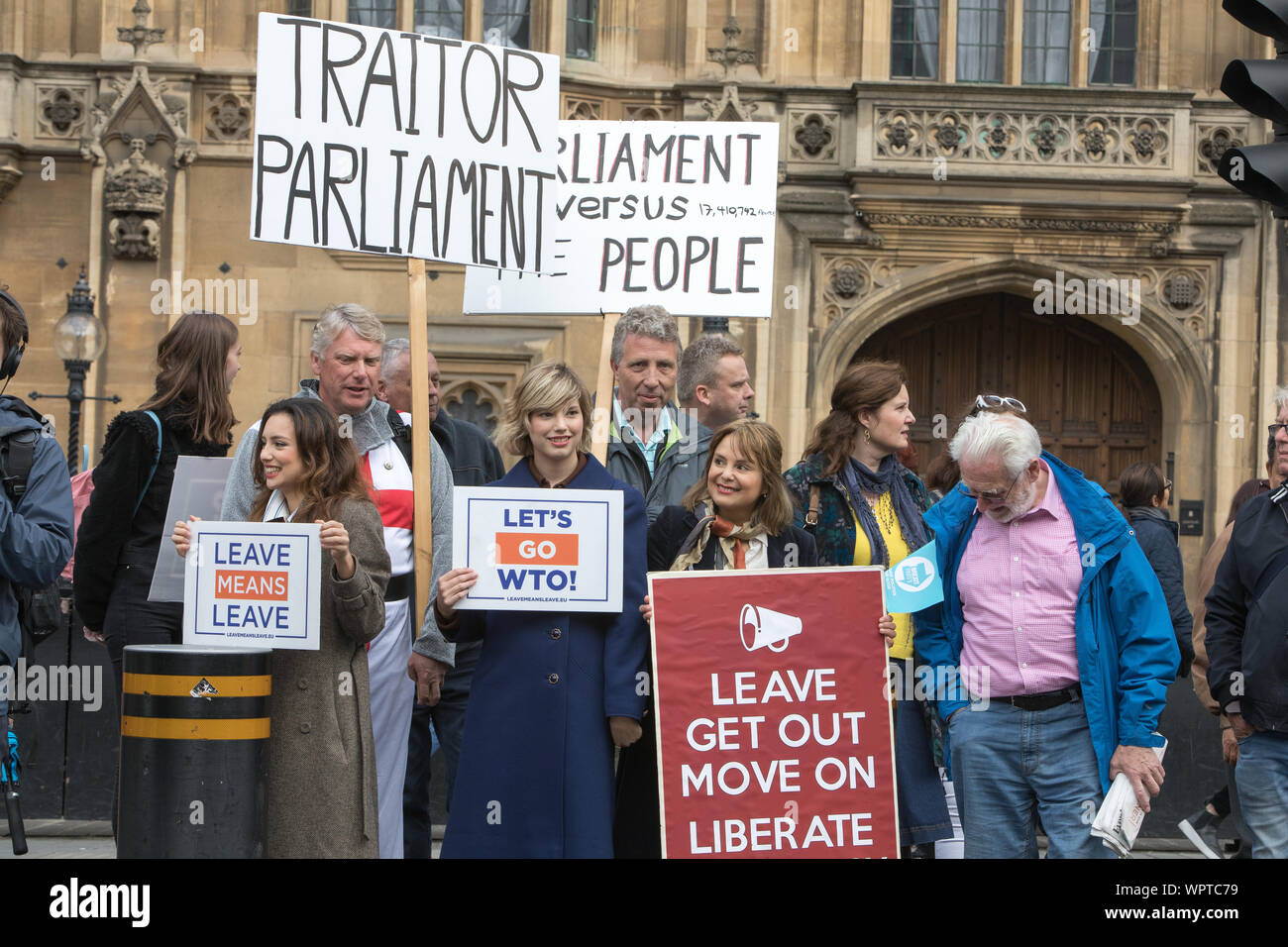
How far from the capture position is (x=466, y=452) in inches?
241

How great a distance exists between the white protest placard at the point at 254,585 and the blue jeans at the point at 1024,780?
194 centimetres

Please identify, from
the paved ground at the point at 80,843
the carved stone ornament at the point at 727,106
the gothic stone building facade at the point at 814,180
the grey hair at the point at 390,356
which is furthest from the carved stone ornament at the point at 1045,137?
the grey hair at the point at 390,356

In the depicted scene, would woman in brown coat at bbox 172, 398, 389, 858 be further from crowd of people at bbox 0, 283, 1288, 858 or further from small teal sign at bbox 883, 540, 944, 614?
small teal sign at bbox 883, 540, 944, 614

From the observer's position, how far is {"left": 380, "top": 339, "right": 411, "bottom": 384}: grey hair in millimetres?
6055

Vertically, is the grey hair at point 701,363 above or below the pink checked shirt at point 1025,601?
above

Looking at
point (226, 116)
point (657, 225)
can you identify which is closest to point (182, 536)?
point (657, 225)

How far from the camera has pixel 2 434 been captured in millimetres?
4125

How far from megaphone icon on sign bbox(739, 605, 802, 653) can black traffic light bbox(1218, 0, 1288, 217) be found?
179 centimetres

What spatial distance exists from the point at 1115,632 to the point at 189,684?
2.64 m

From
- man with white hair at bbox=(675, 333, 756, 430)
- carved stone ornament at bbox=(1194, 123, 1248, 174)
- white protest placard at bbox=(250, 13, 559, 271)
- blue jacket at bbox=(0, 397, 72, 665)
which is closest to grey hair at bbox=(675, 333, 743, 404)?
man with white hair at bbox=(675, 333, 756, 430)

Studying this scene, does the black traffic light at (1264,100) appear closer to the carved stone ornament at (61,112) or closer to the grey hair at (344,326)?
the grey hair at (344,326)

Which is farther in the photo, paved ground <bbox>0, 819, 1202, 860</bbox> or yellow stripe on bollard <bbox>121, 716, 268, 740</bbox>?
paved ground <bbox>0, 819, 1202, 860</bbox>

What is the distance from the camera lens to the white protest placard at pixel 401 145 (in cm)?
540
